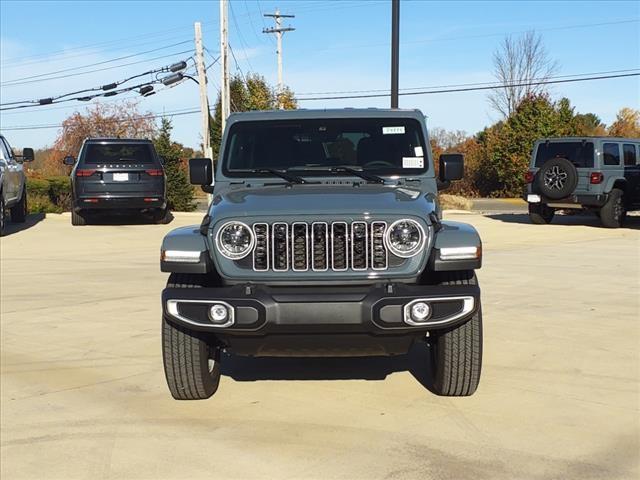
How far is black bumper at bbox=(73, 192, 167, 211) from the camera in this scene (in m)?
16.0

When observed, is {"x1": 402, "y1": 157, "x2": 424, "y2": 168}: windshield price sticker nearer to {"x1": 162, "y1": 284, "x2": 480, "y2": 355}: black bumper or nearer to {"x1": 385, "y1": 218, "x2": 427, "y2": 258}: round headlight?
{"x1": 385, "y1": 218, "x2": 427, "y2": 258}: round headlight

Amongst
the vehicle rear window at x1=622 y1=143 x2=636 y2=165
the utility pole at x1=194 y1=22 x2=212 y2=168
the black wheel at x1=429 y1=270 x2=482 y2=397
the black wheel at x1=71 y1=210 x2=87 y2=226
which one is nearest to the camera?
the black wheel at x1=429 y1=270 x2=482 y2=397

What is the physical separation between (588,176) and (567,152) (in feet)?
2.57

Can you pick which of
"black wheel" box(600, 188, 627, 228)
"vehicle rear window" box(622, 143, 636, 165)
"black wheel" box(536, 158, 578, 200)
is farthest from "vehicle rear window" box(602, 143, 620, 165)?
"black wheel" box(536, 158, 578, 200)

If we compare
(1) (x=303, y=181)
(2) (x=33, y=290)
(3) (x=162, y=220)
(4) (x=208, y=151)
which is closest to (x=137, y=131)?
(4) (x=208, y=151)

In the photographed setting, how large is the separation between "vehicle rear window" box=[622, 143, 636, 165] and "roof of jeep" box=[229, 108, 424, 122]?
41.7 ft

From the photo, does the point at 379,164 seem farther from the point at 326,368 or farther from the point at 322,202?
the point at 326,368

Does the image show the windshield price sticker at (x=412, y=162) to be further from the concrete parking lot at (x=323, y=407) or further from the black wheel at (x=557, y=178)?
the black wheel at (x=557, y=178)

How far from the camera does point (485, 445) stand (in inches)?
159

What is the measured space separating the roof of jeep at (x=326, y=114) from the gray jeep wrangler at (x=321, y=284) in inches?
42.5

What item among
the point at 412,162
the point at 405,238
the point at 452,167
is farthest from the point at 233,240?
the point at 452,167

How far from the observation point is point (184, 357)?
4602 millimetres

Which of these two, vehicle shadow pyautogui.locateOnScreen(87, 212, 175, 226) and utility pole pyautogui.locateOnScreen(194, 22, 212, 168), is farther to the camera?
utility pole pyautogui.locateOnScreen(194, 22, 212, 168)

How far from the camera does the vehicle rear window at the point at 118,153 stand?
16.1 metres
